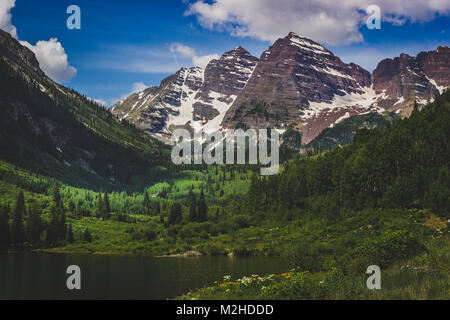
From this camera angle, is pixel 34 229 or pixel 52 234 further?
pixel 52 234

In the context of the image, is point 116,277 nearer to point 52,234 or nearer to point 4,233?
point 4,233

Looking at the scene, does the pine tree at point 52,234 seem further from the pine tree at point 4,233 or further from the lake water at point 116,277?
the lake water at point 116,277

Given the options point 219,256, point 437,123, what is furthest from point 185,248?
point 437,123

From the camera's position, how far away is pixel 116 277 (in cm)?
9819

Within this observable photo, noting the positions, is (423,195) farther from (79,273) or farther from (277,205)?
(79,273)

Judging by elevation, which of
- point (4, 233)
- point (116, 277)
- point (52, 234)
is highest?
point (4, 233)

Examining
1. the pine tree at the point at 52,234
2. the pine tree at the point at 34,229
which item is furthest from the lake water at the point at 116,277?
the pine tree at the point at 52,234

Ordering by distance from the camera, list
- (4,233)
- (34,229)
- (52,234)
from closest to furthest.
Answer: (4,233) < (34,229) < (52,234)

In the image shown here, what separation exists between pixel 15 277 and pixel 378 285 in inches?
3312

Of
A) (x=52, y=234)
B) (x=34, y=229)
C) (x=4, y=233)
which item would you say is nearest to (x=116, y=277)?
(x=4, y=233)

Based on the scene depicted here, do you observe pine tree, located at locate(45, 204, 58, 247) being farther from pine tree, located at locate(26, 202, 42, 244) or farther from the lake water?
the lake water

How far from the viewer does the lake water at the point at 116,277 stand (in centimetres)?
7625
